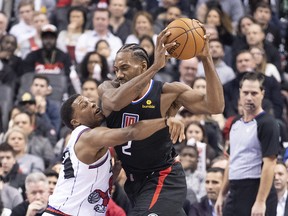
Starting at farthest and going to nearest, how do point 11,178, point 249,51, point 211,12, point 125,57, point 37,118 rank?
point 211,12 < point 249,51 < point 37,118 < point 11,178 < point 125,57

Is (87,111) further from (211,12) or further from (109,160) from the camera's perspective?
(211,12)

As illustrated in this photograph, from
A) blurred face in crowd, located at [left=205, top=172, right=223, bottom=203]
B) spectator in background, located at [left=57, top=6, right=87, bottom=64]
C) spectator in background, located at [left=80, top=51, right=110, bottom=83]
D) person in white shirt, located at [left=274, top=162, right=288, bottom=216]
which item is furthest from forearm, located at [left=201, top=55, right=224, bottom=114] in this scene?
spectator in background, located at [left=57, top=6, right=87, bottom=64]

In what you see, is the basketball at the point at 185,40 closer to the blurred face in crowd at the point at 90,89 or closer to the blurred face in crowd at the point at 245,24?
the blurred face in crowd at the point at 90,89

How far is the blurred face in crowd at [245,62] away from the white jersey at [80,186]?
6.93 meters

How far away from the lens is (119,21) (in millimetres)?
17297

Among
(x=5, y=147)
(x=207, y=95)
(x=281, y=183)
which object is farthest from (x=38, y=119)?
(x=207, y=95)

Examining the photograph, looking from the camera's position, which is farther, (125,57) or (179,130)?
(125,57)

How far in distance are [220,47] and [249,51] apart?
0.45 m

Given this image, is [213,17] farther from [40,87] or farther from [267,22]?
[40,87]

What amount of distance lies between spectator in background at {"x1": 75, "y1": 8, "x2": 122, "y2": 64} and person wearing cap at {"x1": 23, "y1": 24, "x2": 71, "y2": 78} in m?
0.44

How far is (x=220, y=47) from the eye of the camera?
51.4 feet

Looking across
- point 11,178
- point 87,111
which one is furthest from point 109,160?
point 11,178

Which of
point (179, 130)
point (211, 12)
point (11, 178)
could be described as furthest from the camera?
point (211, 12)

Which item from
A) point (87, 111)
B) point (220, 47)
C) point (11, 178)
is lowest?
point (11, 178)
